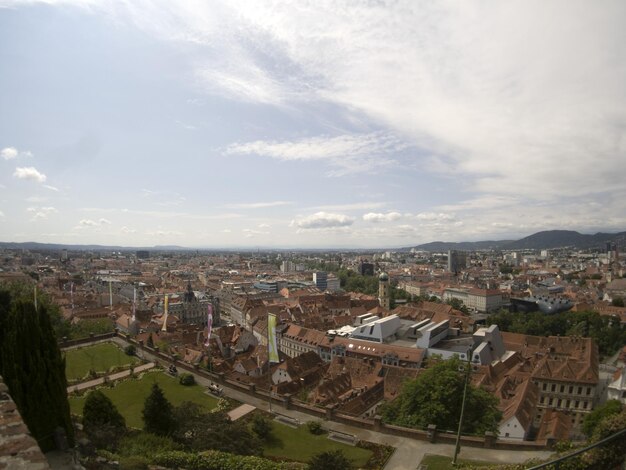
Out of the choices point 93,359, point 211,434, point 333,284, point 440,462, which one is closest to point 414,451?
point 440,462

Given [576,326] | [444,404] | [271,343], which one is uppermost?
[271,343]

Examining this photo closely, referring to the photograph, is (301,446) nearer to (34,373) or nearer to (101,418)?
(101,418)

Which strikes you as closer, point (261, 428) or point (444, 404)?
point (261, 428)

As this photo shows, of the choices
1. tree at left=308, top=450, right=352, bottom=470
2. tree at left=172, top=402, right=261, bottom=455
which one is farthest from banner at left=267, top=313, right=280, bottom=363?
tree at left=308, top=450, right=352, bottom=470

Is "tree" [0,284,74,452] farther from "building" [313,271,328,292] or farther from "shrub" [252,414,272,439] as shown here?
"building" [313,271,328,292]

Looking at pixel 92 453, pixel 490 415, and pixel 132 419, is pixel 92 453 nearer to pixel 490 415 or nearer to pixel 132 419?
pixel 132 419

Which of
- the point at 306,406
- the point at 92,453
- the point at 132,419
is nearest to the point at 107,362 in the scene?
the point at 132,419

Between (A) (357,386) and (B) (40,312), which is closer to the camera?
(B) (40,312)

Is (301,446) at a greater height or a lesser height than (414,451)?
lesser
